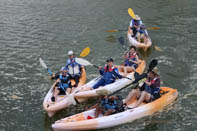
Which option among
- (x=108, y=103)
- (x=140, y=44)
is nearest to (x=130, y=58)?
(x=140, y=44)

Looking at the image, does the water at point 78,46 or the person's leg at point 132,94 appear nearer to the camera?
the person's leg at point 132,94

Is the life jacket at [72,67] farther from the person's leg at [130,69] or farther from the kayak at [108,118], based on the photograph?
the kayak at [108,118]

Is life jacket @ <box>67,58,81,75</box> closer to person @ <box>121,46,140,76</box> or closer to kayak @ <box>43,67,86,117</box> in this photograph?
kayak @ <box>43,67,86,117</box>

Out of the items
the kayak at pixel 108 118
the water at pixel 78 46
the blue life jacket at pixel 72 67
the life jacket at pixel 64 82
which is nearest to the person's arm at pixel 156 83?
the kayak at pixel 108 118

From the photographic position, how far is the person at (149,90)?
8.87 meters

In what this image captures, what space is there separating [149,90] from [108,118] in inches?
66.8

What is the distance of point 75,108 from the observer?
9680 millimetres

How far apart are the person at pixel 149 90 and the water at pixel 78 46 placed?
60cm

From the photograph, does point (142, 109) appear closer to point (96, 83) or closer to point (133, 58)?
point (96, 83)

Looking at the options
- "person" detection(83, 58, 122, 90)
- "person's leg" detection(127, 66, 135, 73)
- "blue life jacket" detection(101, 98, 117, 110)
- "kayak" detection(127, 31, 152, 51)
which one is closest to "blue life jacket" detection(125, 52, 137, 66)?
"person's leg" detection(127, 66, 135, 73)

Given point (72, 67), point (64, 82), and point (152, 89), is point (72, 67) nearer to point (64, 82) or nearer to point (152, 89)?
point (64, 82)

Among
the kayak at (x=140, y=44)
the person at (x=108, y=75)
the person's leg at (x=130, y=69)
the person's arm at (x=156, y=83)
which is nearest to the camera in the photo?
the person's arm at (x=156, y=83)

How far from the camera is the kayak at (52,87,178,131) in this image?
317 inches

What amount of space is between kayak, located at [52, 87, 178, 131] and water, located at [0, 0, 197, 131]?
257 millimetres
